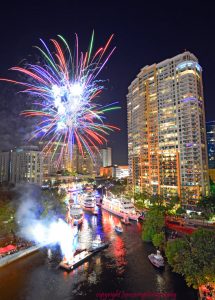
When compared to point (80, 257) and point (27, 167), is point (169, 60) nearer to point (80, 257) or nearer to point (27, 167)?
point (80, 257)

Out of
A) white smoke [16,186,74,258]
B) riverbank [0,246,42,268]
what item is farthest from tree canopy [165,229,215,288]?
riverbank [0,246,42,268]

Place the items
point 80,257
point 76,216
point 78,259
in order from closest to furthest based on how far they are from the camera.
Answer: point 78,259, point 80,257, point 76,216

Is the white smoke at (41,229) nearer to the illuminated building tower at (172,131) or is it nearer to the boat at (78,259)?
the boat at (78,259)

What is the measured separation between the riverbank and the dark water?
634mm

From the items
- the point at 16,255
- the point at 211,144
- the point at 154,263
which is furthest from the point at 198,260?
the point at 211,144

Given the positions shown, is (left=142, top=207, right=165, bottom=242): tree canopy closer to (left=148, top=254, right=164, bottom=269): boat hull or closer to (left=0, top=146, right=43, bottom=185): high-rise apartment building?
(left=148, top=254, right=164, bottom=269): boat hull

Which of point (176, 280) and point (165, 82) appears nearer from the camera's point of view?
point (176, 280)

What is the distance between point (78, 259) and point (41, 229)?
447 inches

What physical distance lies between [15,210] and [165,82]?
49.5 meters

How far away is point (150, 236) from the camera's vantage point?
98.3 ft

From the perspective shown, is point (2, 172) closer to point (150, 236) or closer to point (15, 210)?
point (15, 210)

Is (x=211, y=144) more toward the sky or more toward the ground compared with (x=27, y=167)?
more toward the sky

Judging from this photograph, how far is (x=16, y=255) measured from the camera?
25.3m

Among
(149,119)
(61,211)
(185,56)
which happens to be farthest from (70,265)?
(185,56)
